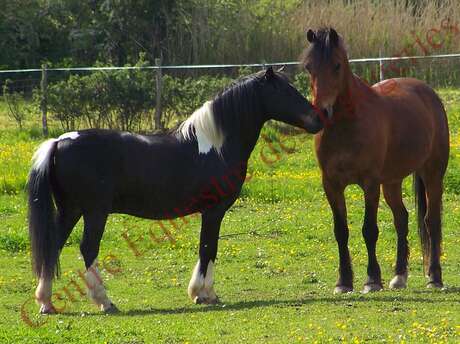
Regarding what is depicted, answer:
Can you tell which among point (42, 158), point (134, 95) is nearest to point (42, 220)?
point (42, 158)

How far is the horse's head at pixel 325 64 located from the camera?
365 inches

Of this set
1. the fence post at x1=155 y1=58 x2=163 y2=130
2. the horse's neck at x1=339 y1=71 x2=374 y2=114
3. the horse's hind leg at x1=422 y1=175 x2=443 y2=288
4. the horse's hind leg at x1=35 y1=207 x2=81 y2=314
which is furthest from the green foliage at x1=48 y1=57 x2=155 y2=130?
the horse's hind leg at x1=35 y1=207 x2=81 y2=314

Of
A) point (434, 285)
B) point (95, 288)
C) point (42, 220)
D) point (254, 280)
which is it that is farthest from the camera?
point (254, 280)

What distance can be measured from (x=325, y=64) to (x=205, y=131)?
1213 mm

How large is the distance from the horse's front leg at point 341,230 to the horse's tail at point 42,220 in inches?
104

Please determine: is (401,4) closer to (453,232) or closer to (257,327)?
(453,232)

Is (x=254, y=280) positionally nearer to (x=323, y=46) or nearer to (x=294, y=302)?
(x=294, y=302)

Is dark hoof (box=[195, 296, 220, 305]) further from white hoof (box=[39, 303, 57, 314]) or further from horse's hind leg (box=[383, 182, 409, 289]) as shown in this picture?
horse's hind leg (box=[383, 182, 409, 289])

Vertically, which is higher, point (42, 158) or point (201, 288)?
point (42, 158)

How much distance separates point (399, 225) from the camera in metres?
10.7

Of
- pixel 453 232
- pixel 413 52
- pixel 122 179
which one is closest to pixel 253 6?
pixel 413 52

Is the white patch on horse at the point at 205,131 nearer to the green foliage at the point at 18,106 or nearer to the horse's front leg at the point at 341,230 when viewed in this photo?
the horse's front leg at the point at 341,230

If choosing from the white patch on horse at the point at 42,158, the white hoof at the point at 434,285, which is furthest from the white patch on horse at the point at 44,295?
the white hoof at the point at 434,285

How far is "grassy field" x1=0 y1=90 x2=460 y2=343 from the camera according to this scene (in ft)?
25.5
